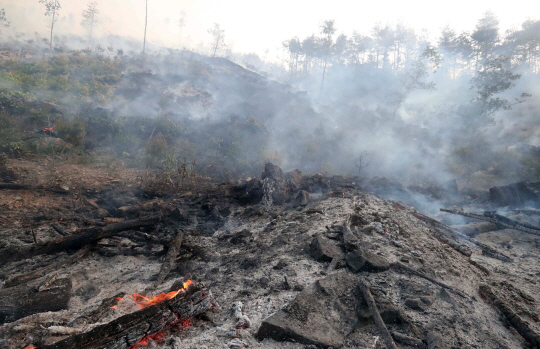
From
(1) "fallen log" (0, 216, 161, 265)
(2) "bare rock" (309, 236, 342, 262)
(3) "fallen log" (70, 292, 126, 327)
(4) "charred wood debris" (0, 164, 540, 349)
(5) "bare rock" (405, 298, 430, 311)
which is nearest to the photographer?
(4) "charred wood debris" (0, 164, 540, 349)

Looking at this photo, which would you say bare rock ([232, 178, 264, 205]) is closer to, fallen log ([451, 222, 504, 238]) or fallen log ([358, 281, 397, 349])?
fallen log ([358, 281, 397, 349])

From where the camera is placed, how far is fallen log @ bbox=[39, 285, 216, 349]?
2.02 metres

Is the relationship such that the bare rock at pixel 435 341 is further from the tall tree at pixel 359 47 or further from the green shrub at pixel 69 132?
the tall tree at pixel 359 47

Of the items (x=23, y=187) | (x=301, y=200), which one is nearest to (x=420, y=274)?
(x=301, y=200)

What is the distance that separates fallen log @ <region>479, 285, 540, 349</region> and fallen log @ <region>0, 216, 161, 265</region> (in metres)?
6.34

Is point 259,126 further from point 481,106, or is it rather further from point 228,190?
point 481,106

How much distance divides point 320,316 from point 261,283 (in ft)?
3.58

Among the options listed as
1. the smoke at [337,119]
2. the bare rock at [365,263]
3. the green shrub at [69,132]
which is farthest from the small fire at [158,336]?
the green shrub at [69,132]

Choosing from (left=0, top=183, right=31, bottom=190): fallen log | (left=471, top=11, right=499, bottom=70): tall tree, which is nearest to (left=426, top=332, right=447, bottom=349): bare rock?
(left=0, top=183, right=31, bottom=190): fallen log

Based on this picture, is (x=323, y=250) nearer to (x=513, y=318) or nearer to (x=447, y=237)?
(x=513, y=318)

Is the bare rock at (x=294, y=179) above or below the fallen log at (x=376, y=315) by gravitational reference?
above

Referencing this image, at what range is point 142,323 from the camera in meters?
2.29

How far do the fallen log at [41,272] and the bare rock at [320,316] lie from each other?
3.61 meters

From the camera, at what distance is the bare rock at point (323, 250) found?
13.7 ft
